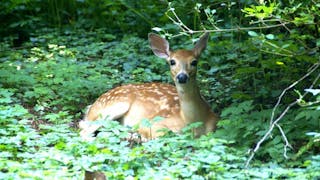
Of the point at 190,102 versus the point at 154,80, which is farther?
the point at 154,80

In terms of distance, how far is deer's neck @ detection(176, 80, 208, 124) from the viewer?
26.0 feet

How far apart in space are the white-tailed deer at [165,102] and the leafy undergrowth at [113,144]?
1.17 feet

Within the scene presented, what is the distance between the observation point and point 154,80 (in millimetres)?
9992

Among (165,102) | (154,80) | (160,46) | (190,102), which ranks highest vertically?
(160,46)

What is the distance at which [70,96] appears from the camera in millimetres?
8883

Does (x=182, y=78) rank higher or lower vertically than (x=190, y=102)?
higher

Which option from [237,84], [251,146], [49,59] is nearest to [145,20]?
[49,59]

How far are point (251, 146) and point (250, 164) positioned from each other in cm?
67

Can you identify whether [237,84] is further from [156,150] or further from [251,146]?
[156,150]

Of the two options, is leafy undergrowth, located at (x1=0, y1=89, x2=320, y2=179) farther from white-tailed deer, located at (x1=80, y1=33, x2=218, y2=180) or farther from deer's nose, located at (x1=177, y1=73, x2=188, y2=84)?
deer's nose, located at (x1=177, y1=73, x2=188, y2=84)

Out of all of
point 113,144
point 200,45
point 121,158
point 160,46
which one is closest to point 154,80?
point 160,46

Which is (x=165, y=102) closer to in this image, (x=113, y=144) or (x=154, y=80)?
(x=154, y=80)

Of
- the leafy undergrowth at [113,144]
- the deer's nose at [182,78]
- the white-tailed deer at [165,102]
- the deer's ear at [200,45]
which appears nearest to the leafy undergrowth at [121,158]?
the leafy undergrowth at [113,144]

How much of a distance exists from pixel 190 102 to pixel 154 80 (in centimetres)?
208
